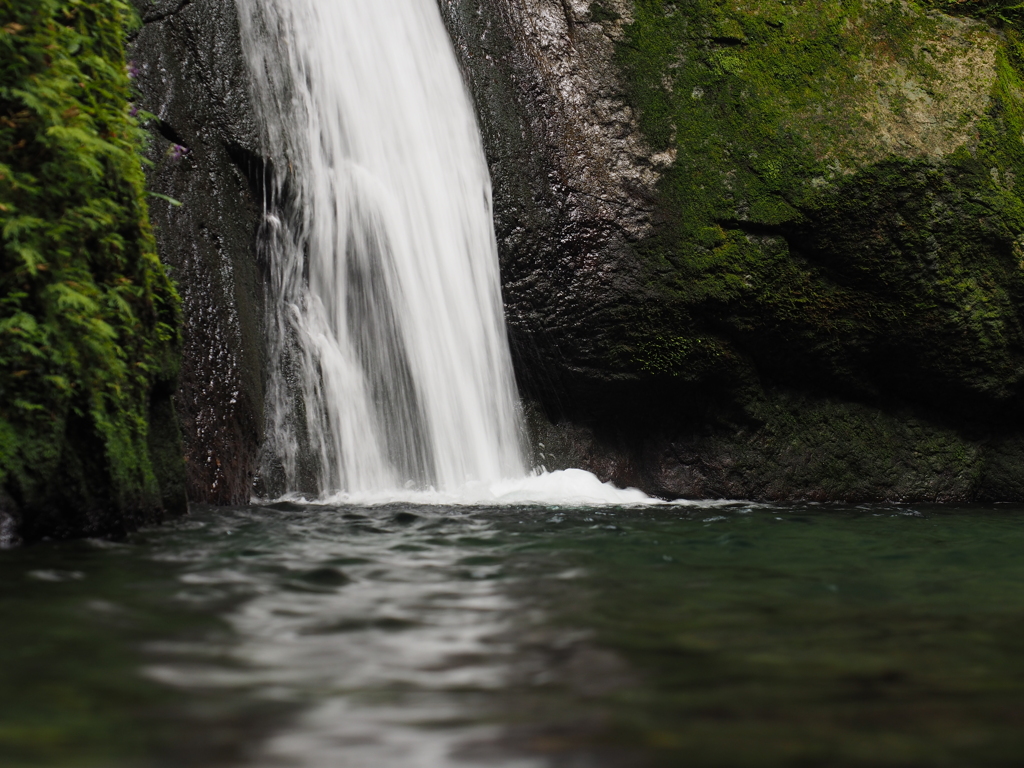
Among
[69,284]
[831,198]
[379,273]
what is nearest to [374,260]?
[379,273]

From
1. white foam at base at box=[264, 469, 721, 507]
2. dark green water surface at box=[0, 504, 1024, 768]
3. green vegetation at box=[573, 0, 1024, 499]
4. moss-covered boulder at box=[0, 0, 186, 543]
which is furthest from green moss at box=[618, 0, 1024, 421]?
moss-covered boulder at box=[0, 0, 186, 543]

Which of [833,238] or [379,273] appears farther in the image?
[833,238]

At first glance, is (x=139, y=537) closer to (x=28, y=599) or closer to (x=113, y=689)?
(x=28, y=599)

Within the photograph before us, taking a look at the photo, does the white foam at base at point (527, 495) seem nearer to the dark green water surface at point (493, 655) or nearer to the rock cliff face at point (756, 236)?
the rock cliff face at point (756, 236)

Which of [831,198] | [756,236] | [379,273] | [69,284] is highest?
[831,198]

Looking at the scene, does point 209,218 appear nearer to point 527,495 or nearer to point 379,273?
point 379,273

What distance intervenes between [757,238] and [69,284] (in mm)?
6042

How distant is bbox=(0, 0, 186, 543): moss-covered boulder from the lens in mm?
3738

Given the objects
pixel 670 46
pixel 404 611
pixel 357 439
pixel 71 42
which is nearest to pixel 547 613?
pixel 404 611

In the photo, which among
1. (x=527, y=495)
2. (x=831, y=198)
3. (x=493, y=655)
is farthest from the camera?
(x=831, y=198)

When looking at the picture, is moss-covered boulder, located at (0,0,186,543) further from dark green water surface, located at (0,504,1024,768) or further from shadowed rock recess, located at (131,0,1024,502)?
shadowed rock recess, located at (131,0,1024,502)

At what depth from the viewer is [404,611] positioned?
2.75 metres

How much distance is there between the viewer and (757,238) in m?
8.23

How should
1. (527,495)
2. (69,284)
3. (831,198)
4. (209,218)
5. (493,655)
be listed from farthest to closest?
(831,198) → (527,495) → (209,218) → (69,284) → (493,655)
